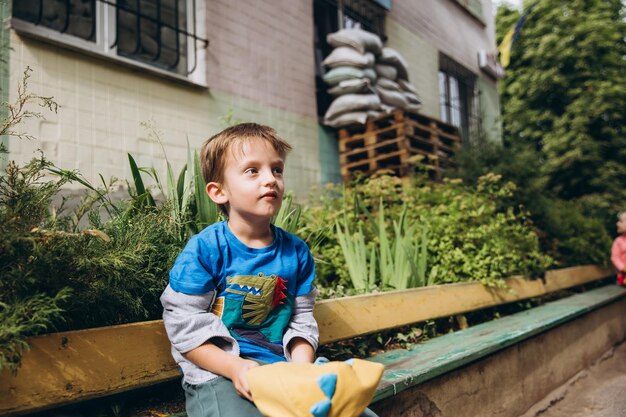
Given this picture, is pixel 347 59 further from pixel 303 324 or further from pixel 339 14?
pixel 303 324

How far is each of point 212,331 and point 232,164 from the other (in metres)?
0.55

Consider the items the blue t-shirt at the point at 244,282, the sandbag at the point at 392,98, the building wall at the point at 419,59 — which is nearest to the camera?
the blue t-shirt at the point at 244,282

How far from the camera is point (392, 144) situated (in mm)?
6277

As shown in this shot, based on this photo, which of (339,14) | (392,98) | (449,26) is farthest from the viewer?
(449,26)

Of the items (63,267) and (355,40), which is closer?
(63,267)

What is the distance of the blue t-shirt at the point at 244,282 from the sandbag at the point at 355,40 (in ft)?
16.2

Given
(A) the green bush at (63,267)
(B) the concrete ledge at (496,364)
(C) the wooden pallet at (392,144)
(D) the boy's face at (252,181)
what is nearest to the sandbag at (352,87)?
(C) the wooden pallet at (392,144)

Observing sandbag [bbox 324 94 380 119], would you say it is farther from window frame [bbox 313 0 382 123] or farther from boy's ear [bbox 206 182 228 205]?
boy's ear [bbox 206 182 228 205]

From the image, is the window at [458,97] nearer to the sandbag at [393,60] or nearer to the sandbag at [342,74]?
the sandbag at [393,60]

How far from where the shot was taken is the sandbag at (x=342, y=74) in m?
6.19

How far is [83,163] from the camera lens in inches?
155

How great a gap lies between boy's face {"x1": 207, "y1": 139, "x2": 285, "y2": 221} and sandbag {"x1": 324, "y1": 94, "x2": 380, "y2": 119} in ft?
14.9

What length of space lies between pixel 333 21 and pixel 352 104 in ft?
5.58

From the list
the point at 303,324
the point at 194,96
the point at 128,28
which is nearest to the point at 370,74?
the point at 194,96
